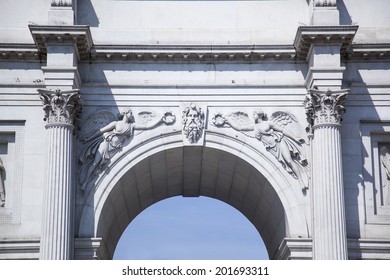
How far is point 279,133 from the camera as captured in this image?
124ft

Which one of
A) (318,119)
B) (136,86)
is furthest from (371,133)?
(136,86)

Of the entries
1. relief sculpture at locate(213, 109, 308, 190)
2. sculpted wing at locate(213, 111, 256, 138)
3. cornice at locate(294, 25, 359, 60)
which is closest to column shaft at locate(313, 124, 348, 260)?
relief sculpture at locate(213, 109, 308, 190)

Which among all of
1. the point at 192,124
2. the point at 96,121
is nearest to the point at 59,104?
the point at 96,121

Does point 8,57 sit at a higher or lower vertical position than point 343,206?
higher

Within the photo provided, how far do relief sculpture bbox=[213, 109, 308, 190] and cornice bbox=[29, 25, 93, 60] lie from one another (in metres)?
5.43

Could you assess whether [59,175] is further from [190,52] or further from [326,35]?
[326,35]

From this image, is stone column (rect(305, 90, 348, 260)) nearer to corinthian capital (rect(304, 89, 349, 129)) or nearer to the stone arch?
corinthian capital (rect(304, 89, 349, 129))

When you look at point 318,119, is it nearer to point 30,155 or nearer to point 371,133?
point 371,133

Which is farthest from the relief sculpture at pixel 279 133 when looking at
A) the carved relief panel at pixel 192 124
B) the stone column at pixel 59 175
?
the stone column at pixel 59 175

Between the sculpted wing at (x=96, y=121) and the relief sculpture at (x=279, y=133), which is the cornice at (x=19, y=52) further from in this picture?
the relief sculpture at (x=279, y=133)

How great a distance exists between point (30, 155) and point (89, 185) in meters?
2.35

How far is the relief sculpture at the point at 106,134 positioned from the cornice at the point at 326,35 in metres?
5.41

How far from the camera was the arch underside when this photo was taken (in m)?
38.5

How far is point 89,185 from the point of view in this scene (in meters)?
37.5
